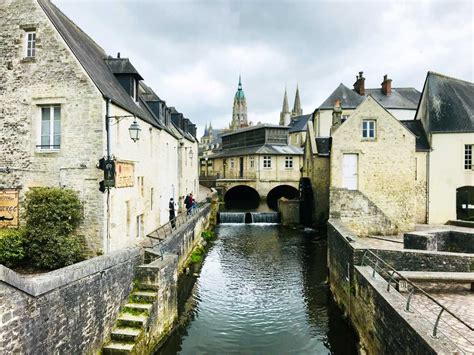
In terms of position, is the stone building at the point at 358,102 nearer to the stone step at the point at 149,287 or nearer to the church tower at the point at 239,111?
the stone step at the point at 149,287

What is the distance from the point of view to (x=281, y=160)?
38.3 metres

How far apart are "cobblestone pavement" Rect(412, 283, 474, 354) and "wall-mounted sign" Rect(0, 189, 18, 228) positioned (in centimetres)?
1133

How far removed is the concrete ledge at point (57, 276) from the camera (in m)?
5.12

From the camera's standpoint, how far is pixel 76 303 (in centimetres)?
658

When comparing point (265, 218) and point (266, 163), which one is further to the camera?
point (266, 163)

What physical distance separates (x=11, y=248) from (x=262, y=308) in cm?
791

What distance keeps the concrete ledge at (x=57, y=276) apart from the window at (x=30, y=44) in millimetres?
6847

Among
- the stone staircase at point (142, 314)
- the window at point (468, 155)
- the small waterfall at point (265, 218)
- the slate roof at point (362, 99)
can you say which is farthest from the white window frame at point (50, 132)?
the slate roof at point (362, 99)

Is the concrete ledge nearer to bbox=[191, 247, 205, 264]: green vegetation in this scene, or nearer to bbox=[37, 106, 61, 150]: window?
bbox=[37, 106, 61, 150]: window

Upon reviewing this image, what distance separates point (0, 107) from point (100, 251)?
5500 mm

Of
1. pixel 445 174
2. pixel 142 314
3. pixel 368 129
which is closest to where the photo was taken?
pixel 142 314

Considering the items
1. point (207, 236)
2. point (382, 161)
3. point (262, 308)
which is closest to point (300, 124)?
point (207, 236)

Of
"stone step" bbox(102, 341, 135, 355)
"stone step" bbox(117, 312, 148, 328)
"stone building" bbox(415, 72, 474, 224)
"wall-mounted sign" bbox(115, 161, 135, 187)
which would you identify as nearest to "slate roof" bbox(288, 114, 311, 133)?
"stone building" bbox(415, 72, 474, 224)

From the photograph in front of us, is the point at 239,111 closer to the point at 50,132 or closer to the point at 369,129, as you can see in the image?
the point at 369,129
